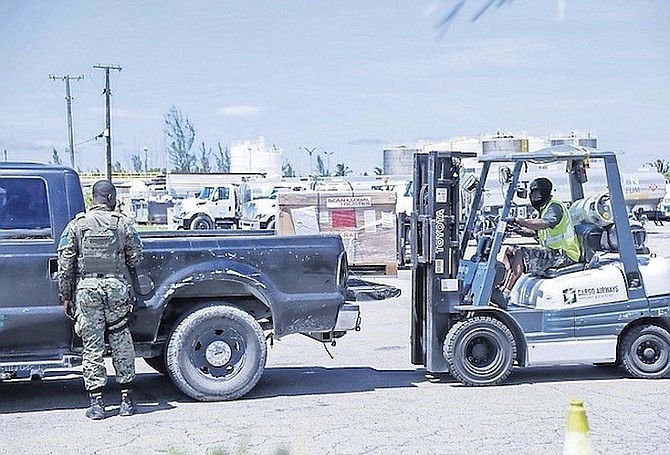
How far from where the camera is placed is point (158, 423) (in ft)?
24.4

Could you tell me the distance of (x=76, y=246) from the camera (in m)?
7.52

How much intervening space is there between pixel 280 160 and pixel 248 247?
319ft

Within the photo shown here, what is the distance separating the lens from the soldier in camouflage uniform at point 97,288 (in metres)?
7.49

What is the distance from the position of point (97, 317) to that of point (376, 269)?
1313 cm

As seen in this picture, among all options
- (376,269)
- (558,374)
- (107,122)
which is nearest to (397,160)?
(107,122)

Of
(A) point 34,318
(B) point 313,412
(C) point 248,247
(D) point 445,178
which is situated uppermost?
(D) point 445,178

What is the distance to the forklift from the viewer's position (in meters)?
8.70

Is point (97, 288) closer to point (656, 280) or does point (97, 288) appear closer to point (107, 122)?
point (656, 280)

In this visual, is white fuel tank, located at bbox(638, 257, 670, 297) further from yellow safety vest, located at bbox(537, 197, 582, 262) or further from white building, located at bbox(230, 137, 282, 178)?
white building, located at bbox(230, 137, 282, 178)

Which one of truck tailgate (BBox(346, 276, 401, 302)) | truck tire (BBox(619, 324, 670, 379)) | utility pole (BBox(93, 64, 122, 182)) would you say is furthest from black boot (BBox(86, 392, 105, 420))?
utility pole (BBox(93, 64, 122, 182))

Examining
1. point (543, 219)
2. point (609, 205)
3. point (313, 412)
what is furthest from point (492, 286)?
point (313, 412)

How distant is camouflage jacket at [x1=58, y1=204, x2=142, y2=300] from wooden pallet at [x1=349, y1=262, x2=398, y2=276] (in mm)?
12540

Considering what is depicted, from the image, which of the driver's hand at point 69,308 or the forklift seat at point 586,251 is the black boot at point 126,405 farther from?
the forklift seat at point 586,251

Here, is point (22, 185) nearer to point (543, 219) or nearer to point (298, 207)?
point (543, 219)
